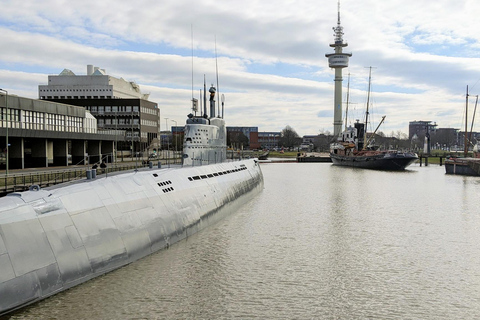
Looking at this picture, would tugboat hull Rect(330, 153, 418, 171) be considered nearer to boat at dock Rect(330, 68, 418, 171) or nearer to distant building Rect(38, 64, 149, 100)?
boat at dock Rect(330, 68, 418, 171)

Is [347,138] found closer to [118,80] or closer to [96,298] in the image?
[118,80]

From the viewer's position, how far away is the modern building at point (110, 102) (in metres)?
92.0

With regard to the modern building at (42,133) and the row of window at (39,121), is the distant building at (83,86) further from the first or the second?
the row of window at (39,121)

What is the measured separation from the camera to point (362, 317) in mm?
11234

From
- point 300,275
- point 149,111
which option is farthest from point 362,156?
point 300,275

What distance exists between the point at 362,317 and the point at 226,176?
17.9 meters

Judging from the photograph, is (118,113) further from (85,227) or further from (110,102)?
(85,227)

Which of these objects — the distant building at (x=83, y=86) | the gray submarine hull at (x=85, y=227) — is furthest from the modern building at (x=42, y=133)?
the distant building at (x=83, y=86)

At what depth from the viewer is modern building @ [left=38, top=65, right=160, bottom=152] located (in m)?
92.0

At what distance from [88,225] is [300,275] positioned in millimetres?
7134

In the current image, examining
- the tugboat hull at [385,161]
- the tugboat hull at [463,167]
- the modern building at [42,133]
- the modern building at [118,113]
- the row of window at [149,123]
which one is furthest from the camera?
the row of window at [149,123]

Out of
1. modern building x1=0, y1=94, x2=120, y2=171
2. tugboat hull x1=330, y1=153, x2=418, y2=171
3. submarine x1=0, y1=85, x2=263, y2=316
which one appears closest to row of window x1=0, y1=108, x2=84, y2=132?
modern building x1=0, y1=94, x2=120, y2=171

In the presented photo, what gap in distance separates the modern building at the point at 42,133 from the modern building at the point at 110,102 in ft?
108

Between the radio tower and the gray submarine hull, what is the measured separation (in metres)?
119
